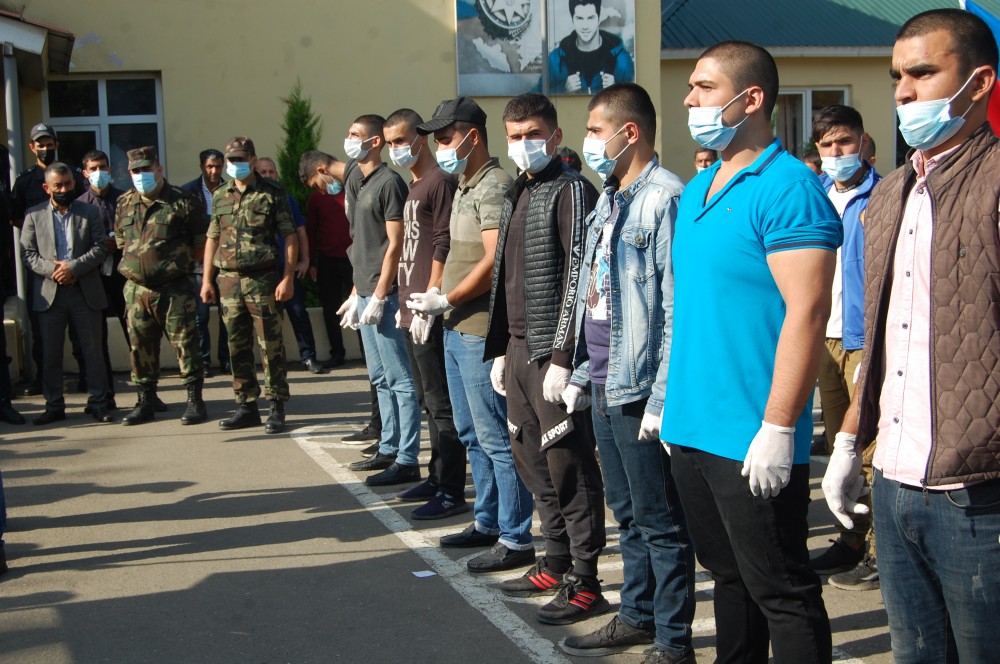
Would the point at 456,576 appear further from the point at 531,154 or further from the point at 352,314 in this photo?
the point at 352,314

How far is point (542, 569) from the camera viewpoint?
17.0 feet

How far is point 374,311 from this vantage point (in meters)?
7.06

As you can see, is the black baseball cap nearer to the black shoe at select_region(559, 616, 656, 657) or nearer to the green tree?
the black shoe at select_region(559, 616, 656, 657)

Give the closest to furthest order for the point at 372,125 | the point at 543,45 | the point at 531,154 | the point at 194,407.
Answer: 1. the point at 531,154
2. the point at 372,125
3. the point at 194,407
4. the point at 543,45

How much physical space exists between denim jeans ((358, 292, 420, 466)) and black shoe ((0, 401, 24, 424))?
4.01 meters

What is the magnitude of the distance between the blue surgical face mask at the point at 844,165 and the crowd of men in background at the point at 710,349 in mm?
15

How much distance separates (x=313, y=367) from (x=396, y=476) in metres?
5.03

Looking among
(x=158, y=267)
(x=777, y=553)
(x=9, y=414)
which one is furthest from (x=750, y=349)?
(x=9, y=414)

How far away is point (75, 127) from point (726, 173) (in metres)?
13.5

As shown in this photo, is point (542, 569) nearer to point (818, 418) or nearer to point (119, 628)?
point (119, 628)

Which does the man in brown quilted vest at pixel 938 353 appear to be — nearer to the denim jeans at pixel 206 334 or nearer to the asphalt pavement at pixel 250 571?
the asphalt pavement at pixel 250 571

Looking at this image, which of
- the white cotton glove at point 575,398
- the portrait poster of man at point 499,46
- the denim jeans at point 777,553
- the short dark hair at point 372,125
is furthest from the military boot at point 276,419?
the portrait poster of man at point 499,46

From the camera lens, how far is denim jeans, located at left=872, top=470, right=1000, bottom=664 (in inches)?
101

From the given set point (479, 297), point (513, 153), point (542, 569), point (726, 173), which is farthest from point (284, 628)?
point (726, 173)
